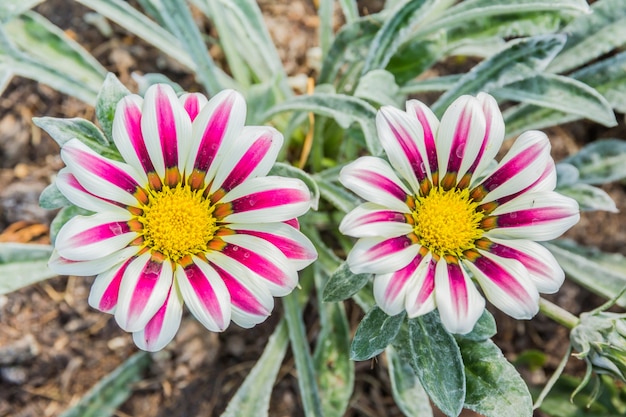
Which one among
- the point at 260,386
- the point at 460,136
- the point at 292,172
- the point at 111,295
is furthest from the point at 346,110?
the point at 260,386

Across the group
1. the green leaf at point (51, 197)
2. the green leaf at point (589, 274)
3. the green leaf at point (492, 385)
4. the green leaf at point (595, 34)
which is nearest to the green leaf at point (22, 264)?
the green leaf at point (51, 197)

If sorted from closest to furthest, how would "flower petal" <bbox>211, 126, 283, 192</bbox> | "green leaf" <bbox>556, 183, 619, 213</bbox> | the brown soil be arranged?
"flower petal" <bbox>211, 126, 283, 192</bbox> < "green leaf" <bbox>556, 183, 619, 213</bbox> < the brown soil

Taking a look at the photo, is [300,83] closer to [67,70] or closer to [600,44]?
[67,70]

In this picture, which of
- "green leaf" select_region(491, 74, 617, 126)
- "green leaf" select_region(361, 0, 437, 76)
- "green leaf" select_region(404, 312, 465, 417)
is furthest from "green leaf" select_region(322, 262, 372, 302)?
"green leaf" select_region(491, 74, 617, 126)

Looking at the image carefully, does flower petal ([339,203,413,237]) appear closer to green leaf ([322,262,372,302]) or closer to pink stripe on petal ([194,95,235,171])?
green leaf ([322,262,372,302])

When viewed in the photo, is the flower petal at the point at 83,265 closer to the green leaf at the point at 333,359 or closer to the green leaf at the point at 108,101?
the green leaf at the point at 108,101

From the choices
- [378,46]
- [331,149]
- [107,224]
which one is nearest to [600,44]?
[378,46]
